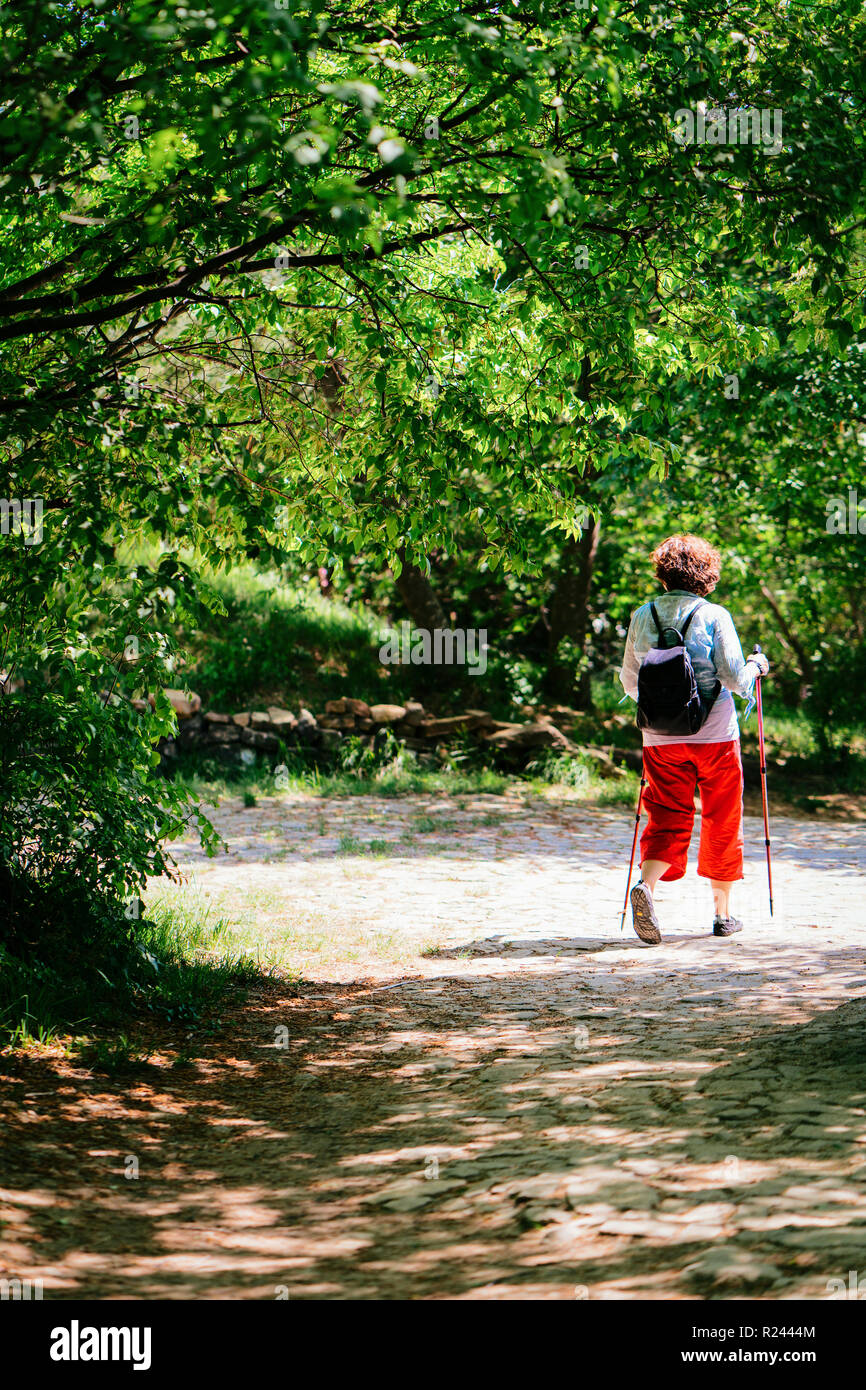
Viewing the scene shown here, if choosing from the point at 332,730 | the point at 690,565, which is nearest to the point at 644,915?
the point at 690,565

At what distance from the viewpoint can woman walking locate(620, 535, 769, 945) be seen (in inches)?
269

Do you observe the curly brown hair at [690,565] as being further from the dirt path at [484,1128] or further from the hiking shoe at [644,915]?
the dirt path at [484,1128]

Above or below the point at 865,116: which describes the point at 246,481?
below

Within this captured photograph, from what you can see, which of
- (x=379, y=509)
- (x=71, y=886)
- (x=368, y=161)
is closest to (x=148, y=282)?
(x=368, y=161)

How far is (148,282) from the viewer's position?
508 cm

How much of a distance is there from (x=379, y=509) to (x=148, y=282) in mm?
1553

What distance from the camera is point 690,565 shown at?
7070 millimetres

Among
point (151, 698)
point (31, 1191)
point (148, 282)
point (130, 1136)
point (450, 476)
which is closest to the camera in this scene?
point (31, 1191)

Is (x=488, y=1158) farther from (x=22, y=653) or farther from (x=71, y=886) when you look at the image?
(x=22, y=653)

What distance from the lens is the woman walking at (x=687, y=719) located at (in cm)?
682

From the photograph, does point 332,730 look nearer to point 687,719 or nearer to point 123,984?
point 687,719

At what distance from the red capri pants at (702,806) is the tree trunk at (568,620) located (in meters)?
9.53

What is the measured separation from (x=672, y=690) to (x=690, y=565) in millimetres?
812

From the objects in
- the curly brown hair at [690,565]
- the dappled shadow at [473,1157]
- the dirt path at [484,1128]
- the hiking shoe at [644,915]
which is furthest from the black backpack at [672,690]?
the dappled shadow at [473,1157]
